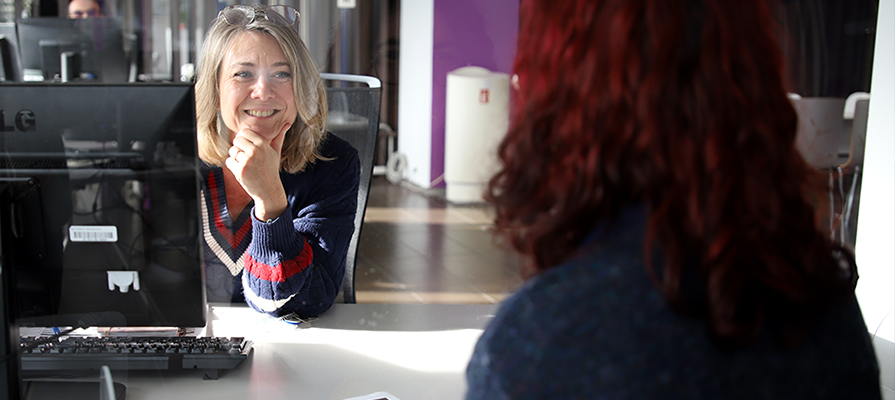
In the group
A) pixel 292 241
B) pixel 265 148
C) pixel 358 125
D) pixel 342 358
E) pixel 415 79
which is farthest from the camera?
pixel 415 79

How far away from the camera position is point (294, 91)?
170 cm

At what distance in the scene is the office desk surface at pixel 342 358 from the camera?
1083 mm

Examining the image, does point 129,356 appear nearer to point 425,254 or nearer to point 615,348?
point 615,348

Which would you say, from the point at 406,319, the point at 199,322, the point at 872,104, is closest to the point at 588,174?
the point at 199,322

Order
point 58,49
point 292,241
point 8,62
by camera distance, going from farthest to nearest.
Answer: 1. point 58,49
2. point 8,62
3. point 292,241

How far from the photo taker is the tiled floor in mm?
3387

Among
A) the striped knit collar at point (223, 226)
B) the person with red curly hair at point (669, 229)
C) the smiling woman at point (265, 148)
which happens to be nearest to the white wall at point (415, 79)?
the smiling woman at point (265, 148)

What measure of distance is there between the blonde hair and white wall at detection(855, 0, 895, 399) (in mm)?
1964

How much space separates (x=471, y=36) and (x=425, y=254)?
113cm

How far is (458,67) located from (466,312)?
6.80 ft

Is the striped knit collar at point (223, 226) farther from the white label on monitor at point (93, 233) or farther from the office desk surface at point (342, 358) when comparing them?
the white label on monitor at point (93, 233)

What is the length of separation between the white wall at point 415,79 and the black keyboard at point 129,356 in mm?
2267

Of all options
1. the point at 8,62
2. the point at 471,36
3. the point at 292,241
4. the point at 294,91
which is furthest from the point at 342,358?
the point at 471,36

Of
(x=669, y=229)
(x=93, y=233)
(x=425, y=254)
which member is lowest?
(x=425, y=254)
